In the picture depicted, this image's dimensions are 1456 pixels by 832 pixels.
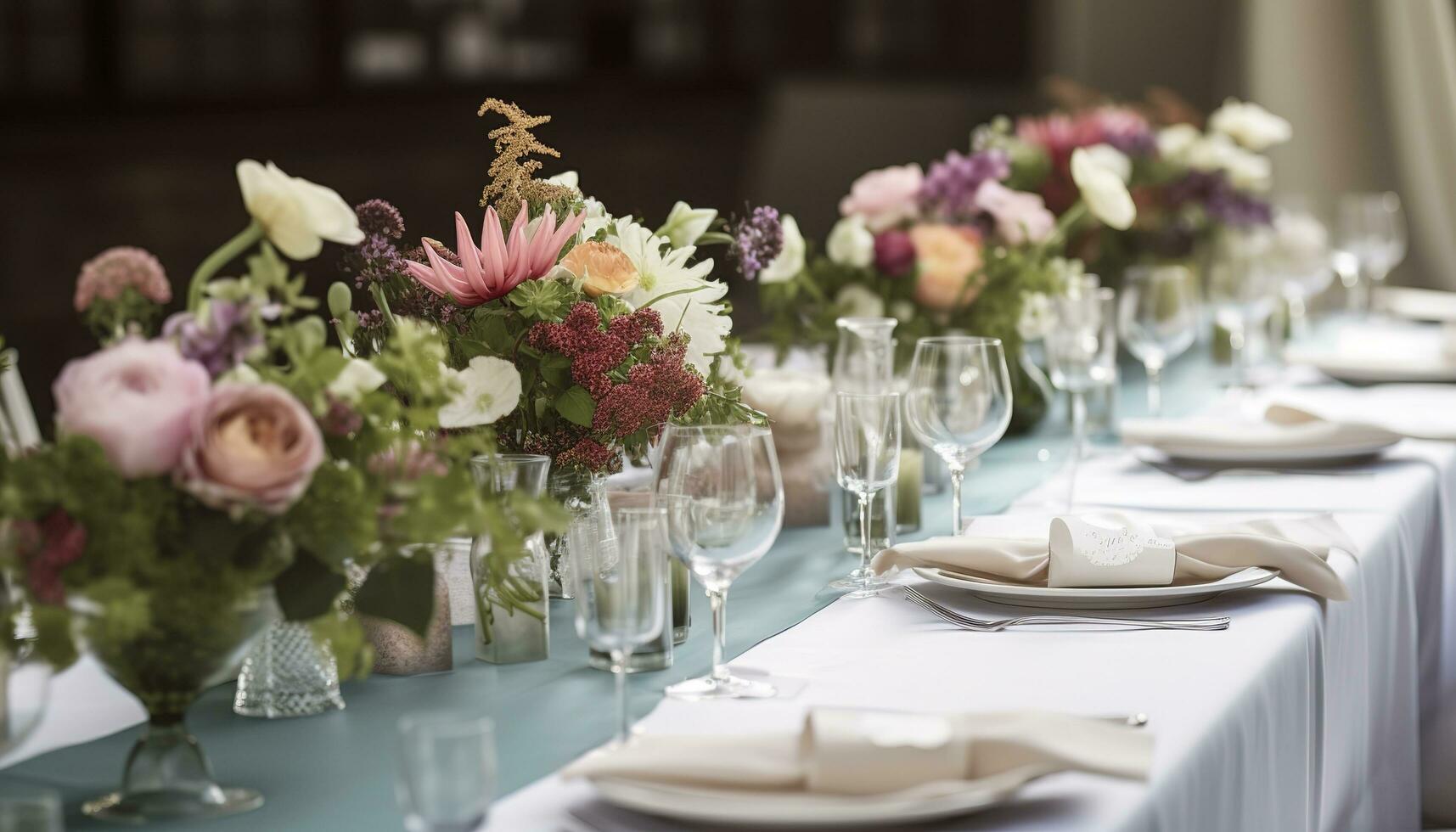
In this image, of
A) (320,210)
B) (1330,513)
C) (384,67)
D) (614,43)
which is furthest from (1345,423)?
(614,43)

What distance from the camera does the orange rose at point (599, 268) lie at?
1346mm

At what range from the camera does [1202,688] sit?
1137 mm

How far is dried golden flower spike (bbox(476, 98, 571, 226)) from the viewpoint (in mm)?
1378

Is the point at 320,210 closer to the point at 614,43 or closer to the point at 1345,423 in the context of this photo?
the point at 1345,423

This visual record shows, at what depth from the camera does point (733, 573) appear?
1.11m

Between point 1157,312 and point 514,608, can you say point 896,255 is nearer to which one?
point 1157,312

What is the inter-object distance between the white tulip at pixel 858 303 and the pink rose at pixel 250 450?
4.39 ft

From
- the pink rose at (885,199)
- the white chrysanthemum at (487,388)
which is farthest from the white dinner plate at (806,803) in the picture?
the pink rose at (885,199)

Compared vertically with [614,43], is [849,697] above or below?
below

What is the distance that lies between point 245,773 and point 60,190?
3.39m

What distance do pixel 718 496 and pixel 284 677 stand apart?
34 centimetres

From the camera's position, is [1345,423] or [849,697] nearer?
[849,697]

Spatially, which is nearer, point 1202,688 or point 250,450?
point 250,450

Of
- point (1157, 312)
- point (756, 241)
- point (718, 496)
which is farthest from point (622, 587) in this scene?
point (1157, 312)
